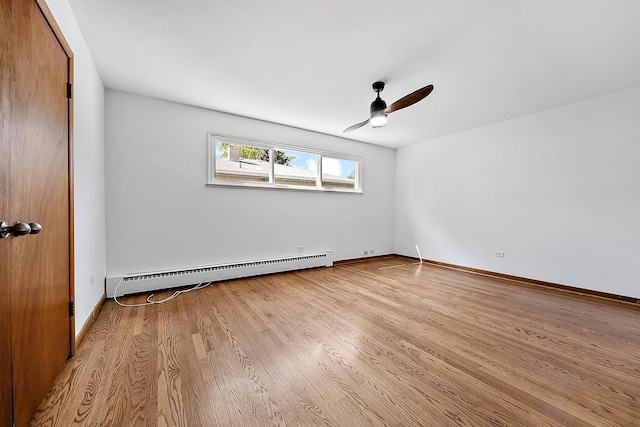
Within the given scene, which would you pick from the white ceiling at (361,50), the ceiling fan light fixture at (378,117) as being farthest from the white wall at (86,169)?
the ceiling fan light fixture at (378,117)

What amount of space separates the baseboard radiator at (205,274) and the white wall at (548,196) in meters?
2.77

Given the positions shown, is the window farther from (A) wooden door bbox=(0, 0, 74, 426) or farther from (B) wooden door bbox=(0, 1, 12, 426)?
(B) wooden door bbox=(0, 1, 12, 426)

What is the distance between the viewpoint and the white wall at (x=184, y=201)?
117 inches

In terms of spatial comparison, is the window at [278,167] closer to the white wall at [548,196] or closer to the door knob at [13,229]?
the white wall at [548,196]

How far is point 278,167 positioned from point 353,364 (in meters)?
3.27

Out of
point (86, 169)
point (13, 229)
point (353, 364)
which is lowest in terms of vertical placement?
point (353, 364)

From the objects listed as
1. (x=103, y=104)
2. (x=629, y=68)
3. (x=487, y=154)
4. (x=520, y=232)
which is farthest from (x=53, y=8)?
(x=520, y=232)

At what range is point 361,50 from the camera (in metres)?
2.21

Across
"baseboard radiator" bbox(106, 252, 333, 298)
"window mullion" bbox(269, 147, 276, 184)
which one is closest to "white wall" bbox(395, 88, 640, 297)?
"baseboard radiator" bbox(106, 252, 333, 298)

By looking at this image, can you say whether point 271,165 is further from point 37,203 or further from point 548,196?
point 548,196

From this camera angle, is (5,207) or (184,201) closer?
(5,207)

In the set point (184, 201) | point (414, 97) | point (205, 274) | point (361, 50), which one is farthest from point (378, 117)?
point (205, 274)

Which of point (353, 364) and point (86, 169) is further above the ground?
point (86, 169)

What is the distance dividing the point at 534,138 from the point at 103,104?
5947 mm
